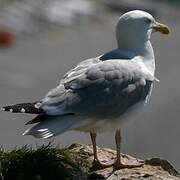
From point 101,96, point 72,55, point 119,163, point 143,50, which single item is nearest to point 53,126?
point 101,96

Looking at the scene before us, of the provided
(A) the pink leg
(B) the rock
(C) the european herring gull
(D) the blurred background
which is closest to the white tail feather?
(C) the european herring gull

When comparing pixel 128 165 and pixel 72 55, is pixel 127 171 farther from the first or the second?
pixel 72 55

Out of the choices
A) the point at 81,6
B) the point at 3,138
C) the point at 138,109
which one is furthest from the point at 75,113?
the point at 81,6

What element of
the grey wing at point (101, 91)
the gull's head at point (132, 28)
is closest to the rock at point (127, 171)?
the grey wing at point (101, 91)

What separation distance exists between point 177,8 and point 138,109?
45.4m

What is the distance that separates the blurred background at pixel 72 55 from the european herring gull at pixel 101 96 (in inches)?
352

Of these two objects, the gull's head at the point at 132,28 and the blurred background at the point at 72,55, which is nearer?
the gull's head at the point at 132,28

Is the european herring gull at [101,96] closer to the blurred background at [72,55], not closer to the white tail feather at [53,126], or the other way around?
the white tail feather at [53,126]

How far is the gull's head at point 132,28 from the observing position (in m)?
9.18

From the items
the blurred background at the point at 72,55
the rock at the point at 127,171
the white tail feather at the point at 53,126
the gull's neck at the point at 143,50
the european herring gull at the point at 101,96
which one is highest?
the gull's neck at the point at 143,50

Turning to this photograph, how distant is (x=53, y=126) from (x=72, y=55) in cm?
3090

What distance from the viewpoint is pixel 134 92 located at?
8719 millimetres

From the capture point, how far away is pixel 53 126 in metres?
8.10

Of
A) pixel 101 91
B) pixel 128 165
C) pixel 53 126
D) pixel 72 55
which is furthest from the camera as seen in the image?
pixel 72 55
